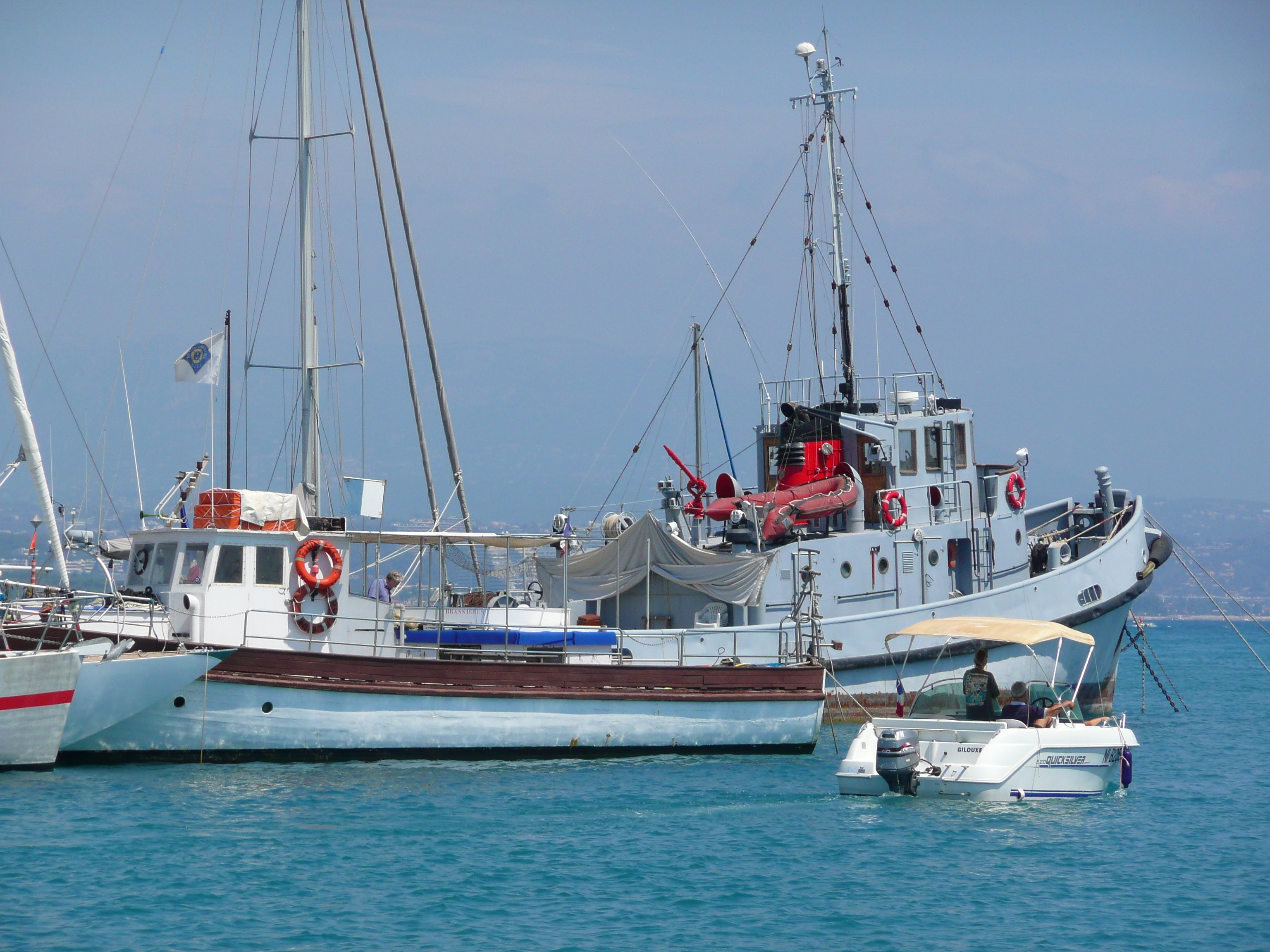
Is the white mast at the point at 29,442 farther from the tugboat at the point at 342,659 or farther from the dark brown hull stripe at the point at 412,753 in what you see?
the dark brown hull stripe at the point at 412,753

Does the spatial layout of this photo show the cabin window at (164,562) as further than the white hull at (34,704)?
Yes

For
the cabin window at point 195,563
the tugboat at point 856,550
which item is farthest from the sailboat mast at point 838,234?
the cabin window at point 195,563

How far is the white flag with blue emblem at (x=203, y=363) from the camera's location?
76.4ft

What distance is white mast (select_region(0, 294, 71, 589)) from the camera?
73.3 ft

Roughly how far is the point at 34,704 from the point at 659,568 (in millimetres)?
11624

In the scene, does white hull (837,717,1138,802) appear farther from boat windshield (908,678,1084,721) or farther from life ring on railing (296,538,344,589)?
life ring on railing (296,538,344,589)

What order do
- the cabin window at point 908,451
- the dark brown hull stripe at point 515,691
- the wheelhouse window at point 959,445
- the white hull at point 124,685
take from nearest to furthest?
1. the white hull at point 124,685
2. the dark brown hull stripe at point 515,691
3. the cabin window at point 908,451
4. the wheelhouse window at point 959,445

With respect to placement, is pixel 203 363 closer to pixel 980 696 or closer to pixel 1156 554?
pixel 980 696

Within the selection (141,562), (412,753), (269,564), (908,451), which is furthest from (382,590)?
(908,451)

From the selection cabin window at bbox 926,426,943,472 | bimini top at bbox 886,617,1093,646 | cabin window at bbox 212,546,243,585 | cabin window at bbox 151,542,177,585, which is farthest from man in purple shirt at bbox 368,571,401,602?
cabin window at bbox 926,426,943,472

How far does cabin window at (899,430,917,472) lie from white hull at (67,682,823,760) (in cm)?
769

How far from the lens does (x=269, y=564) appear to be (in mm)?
22234

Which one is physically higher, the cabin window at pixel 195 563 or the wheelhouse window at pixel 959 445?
the wheelhouse window at pixel 959 445

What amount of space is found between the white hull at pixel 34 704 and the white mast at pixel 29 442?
2880 mm
